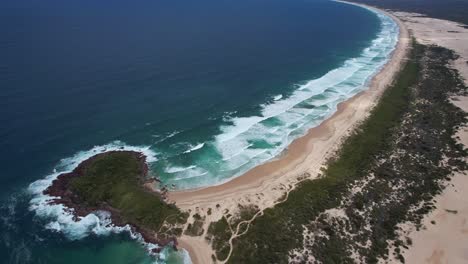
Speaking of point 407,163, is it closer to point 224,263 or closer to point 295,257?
point 295,257

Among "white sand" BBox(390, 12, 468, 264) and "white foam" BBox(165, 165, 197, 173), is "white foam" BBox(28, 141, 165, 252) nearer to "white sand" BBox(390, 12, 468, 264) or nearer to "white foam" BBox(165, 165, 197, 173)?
"white foam" BBox(165, 165, 197, 173)

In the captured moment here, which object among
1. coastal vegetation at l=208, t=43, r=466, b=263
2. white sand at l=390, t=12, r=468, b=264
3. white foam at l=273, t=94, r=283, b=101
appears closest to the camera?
white sand at l=390, t=12, r=468, b=264

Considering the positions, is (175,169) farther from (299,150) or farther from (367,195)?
(367,195)

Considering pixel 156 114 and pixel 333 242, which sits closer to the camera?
pixel 333 242

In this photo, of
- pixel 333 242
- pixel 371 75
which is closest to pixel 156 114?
pixel 333 242

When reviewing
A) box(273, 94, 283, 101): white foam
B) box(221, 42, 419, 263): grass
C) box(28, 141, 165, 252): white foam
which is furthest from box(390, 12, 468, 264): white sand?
box(273, 94, 283, 101): white foam

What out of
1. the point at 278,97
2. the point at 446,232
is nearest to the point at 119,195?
the point at 446,232
